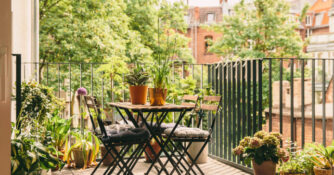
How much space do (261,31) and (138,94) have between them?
1351cm

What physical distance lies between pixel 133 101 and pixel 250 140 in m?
1.27

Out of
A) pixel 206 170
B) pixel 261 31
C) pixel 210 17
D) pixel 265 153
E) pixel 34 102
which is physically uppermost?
pixel 210 17

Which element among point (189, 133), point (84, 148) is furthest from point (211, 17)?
point (189, 133)

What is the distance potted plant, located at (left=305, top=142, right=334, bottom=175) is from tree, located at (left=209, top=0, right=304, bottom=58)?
11.8m

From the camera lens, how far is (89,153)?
4.08 meters

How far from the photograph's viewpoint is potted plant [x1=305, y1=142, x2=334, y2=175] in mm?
3199

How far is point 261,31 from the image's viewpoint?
1557 centimetres

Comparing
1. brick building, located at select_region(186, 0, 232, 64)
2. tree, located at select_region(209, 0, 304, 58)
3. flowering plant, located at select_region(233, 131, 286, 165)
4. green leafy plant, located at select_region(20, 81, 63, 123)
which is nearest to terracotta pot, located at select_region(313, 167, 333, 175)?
flowering plant, located at select_region(233, 131, 286, 165)

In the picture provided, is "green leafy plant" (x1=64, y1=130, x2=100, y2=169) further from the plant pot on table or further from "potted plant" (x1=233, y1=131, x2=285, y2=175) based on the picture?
the plant pot on table

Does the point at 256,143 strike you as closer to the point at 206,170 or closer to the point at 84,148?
the point at 206,170

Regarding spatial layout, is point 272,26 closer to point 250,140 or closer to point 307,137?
point 307,137

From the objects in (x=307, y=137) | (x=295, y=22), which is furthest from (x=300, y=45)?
(x=307, y=137)

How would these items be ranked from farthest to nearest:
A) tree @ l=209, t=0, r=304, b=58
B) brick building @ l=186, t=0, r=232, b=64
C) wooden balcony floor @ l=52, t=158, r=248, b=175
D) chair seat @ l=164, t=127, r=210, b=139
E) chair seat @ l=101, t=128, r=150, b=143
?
brick building @ l=186, t=0, r=232, b=64, tree @ l=209, t=0, r=304, b=58, wooden balcony floor @ l=52, t=158, r=248, b=175, chair seat @ l=164, t=127, r=210, b=139, chair seat @ l=101, t=128, r=150, b=143

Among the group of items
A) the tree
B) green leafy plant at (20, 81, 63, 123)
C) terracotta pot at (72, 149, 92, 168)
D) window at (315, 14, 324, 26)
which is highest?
window at (315, 14, 324, 26)
